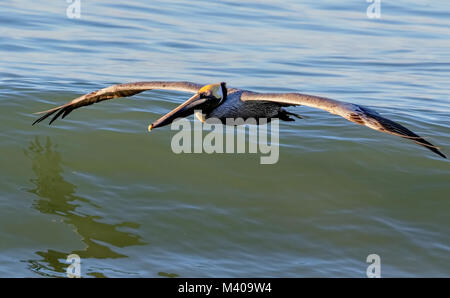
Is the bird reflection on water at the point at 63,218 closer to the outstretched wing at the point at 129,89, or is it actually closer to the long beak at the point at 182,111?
the outstretched wing at the point at 129,89

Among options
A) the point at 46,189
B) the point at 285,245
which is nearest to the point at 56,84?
the point at 46,189

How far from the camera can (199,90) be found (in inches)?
357

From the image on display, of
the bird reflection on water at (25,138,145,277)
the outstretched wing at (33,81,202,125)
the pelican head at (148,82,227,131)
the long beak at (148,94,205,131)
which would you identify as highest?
the outstretched wing at (33,81,202,125)

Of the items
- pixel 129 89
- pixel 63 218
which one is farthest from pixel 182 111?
pixel 63 218

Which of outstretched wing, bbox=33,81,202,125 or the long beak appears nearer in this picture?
the long beak

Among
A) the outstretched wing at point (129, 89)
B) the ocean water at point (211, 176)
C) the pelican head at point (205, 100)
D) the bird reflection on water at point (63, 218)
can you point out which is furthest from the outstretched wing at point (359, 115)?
the bird reflection on water at point (63, 218)

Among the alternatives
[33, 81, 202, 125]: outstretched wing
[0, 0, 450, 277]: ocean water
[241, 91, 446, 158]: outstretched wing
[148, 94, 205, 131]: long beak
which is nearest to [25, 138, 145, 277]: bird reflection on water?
[0, 0, 450, 277]: ocean water

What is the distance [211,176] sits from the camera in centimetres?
1032

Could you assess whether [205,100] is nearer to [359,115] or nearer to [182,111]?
[182,111]

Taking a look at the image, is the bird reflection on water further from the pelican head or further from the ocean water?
the pelican head

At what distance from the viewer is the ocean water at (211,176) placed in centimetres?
830

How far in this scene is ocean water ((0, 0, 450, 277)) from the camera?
27.2ft
